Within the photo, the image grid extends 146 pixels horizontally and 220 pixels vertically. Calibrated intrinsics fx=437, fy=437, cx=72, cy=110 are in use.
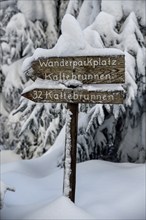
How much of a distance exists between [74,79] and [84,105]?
273 centimetres

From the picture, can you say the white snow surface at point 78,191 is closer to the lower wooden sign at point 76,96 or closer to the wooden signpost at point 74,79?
the wooden signpost at point 74,79

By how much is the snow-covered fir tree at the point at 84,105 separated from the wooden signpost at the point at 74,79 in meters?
→ 1.38

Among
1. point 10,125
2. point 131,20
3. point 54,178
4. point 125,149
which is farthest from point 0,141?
point 131,20

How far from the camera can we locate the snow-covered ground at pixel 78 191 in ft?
14.8

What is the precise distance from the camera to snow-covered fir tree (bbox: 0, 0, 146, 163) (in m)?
6.75

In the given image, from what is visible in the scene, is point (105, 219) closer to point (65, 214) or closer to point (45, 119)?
point (65, 214)

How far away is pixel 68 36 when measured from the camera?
461cm

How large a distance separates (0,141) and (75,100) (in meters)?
7.55

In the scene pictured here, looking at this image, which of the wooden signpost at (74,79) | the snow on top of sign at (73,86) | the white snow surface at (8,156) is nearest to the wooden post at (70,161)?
the wooden signpost at (74,79)

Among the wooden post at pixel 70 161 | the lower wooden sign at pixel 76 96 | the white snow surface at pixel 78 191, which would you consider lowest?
the white snow surface at pixel 78 191

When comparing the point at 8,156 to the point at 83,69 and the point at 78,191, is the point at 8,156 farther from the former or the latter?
the point at 83,69

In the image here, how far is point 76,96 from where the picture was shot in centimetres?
445

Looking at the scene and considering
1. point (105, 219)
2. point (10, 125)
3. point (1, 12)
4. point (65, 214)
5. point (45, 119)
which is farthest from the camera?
point (10, 125)

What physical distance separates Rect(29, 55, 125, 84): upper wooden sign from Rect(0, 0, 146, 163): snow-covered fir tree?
1370mm
